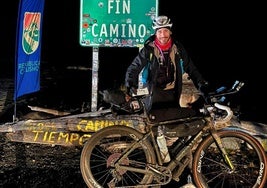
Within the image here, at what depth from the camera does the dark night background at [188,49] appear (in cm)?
1128

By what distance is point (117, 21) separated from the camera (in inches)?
283

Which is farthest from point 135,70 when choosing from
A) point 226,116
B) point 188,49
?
point 188,49

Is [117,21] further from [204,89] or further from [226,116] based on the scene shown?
[226,116]

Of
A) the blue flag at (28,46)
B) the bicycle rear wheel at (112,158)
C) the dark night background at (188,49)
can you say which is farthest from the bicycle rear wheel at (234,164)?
the blue flag at (28,46)

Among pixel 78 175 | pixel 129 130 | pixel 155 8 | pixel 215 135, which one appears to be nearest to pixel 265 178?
pixel 215 135

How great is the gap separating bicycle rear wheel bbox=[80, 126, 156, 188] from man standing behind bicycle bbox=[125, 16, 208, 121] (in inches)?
15.1

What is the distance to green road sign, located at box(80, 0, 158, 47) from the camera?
716 cm

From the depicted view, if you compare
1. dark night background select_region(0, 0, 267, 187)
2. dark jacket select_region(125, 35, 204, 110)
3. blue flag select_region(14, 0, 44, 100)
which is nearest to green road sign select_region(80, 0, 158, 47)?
blue flag select_region(14, 0, 44, 100)

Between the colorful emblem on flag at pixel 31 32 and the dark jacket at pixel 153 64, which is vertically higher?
the colorful emblem on flag at pixel 31 32

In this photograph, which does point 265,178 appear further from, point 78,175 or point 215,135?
point 78,175

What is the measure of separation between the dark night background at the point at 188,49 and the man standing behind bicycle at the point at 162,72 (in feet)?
4.65

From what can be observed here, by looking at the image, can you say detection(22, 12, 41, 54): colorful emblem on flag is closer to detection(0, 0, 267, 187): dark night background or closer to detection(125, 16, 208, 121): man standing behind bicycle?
detection(0, 0, 267, 187): dark night background

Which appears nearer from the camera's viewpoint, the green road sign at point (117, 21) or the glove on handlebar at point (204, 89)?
the glove on handlebar at point (204, 89)

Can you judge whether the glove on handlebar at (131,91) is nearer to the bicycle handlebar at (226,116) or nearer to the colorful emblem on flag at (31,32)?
the bicycle handlebar at (226,116)
